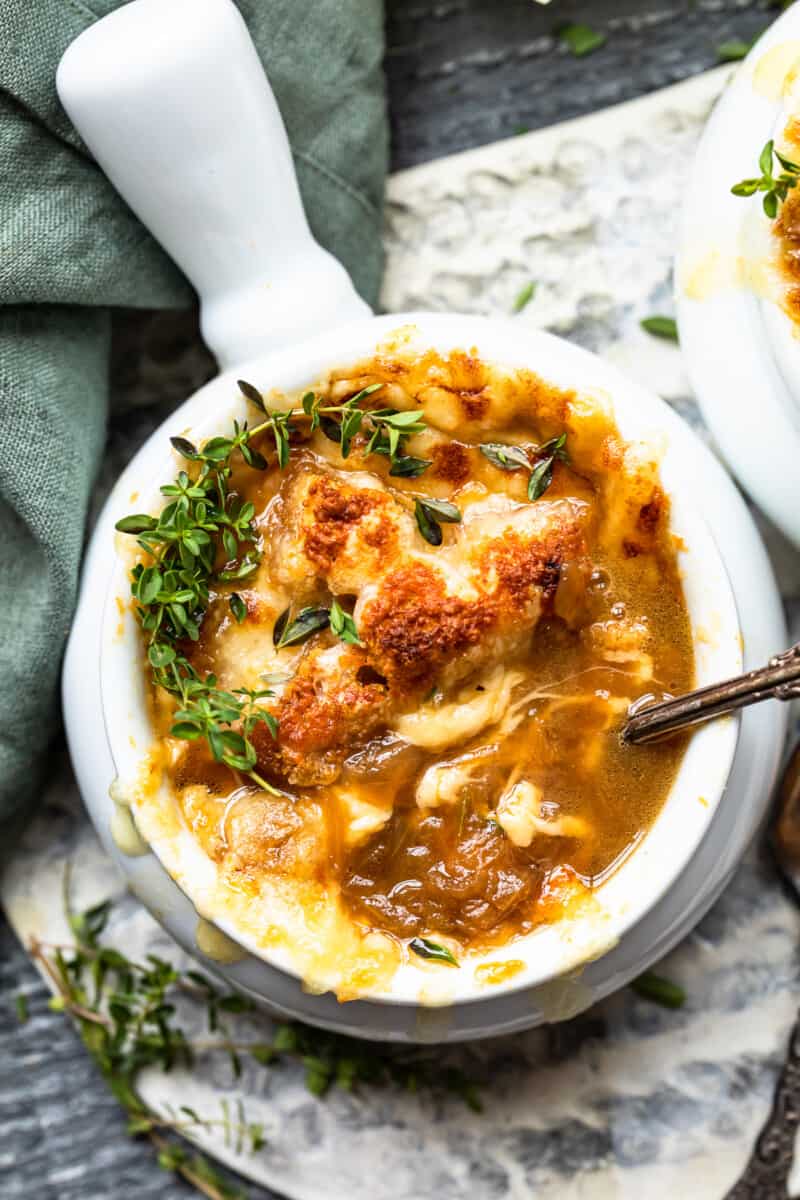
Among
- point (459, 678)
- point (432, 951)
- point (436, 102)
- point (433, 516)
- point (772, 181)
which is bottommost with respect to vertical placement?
point (432, 951)

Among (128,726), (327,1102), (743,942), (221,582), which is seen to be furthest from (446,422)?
(327,1102)

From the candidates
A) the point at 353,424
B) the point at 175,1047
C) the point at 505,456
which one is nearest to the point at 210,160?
the point at 353,424

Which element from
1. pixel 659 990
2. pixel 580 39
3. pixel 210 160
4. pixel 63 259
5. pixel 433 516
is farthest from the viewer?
pixel 580 39

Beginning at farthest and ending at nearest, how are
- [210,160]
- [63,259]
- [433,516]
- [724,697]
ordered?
[63,259]
[210,160]
[433,516]
[724,697]

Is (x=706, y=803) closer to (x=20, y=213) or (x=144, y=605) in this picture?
(x=144, y=605)

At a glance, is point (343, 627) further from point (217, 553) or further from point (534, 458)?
point (534, 458)

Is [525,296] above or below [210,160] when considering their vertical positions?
below
